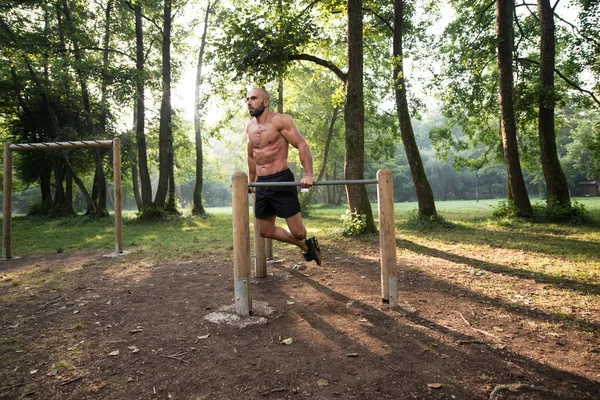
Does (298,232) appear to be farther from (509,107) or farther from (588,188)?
(588,188)

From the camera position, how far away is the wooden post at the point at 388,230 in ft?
11.7

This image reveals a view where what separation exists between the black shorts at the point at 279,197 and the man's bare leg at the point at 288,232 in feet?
0.33

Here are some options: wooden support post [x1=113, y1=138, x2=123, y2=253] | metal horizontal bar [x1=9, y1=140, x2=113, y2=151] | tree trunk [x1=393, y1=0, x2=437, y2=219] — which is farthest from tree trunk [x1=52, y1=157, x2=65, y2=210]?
tree trunk [x1=393, y1=0, x2=437, y2=219]

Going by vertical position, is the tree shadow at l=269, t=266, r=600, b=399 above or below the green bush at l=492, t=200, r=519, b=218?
below

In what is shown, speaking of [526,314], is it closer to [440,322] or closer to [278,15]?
[440,322]

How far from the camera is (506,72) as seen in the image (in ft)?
37.0

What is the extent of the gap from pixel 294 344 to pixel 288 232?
1490 mm

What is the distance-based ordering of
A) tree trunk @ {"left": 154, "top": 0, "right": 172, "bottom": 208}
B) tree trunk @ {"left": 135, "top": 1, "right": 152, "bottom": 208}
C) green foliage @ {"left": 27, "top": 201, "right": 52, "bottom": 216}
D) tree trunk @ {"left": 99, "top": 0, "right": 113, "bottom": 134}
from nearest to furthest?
1. tree trunk @ {"left": 99, "top": 0, "right": 113, "bottom": 134}
2. tree trunk @ {"left": 135, "top": 1, "right": 152, "bottom": 208}
3. tree trunk @ {"left": 154, "top": 0, "right": 172, "bottom": 208}
4. green foliage @ {"left": 27, "top": 201, "right": 52, "bottom": 216}

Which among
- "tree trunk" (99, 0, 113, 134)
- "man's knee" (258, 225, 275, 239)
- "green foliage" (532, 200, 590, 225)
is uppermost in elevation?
"tree trunk" (99, 0, 113, 134)

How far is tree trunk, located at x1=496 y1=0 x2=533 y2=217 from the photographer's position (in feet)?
36.2

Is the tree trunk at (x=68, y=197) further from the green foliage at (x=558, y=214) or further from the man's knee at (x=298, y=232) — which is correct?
the green foliage at (x=558, y=214)

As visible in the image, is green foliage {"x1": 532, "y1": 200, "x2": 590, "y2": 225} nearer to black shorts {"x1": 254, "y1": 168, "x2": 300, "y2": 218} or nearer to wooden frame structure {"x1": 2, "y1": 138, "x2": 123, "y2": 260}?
black shorts {"x1": 254, "y1": 168, "x2": 300, "y2": 218}

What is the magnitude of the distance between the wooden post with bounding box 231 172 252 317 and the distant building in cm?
5386

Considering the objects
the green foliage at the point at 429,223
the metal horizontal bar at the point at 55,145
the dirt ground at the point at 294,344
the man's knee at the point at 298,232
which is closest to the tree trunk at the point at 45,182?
the metal horizontal bar at the point at 55,145
